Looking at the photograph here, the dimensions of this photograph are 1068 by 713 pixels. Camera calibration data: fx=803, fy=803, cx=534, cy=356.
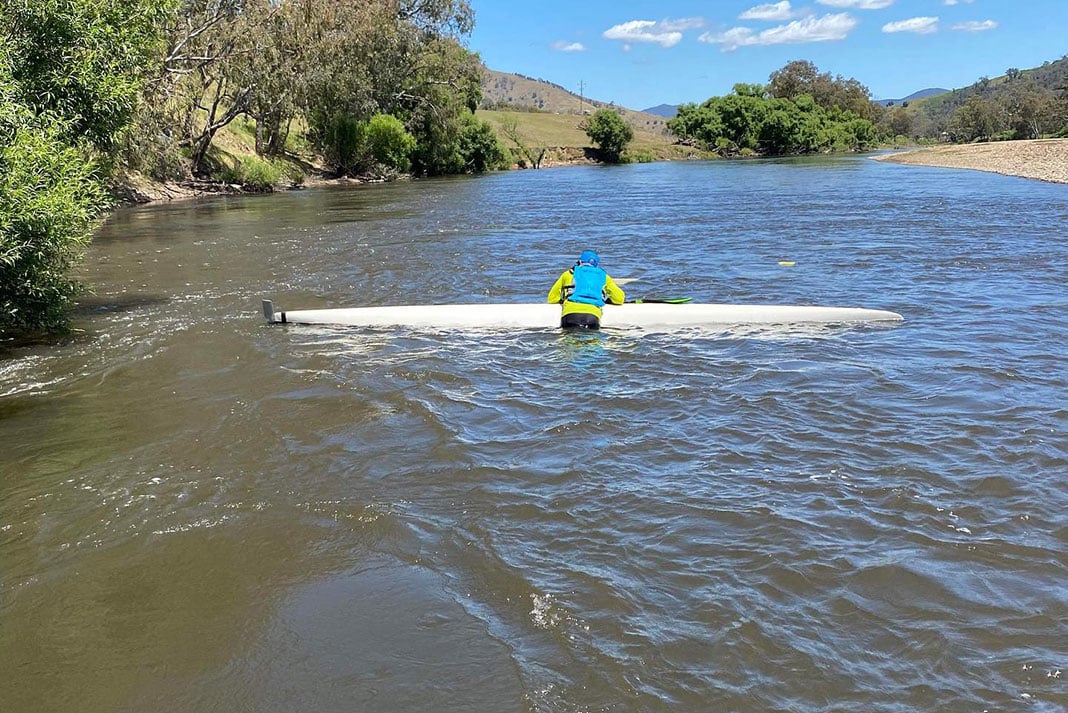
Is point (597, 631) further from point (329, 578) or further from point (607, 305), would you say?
point (607, 305)

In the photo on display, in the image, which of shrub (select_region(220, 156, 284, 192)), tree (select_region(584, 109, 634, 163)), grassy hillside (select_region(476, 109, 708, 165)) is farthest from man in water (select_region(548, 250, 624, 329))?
tree (select_region(584, 109, 634, 163))

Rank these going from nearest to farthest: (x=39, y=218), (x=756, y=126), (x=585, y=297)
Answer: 1. (x=39, y=218)
2. (x=585, y=297)
3. (x=756, y=126)

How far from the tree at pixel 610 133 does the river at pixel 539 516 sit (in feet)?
284

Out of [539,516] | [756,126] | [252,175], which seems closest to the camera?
[539,516]

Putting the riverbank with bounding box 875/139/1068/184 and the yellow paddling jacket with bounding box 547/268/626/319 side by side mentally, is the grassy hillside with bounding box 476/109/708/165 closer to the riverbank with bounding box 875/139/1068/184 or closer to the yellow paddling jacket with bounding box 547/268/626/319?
the riverbank with bounding box 875/139/1068/184

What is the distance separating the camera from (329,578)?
16.1 feet

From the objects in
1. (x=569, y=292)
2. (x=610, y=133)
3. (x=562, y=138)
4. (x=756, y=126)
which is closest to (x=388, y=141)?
(x=569, y=292)

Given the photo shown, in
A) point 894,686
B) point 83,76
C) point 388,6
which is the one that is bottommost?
point 894,686

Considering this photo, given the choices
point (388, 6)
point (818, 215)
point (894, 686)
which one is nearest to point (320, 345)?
point (894, 686)

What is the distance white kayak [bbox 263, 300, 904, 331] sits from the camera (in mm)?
11289

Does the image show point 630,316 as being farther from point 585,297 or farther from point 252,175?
point 252,175

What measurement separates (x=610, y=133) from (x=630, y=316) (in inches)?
3483

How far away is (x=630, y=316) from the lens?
447 inches

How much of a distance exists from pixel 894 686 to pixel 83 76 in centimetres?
1148
